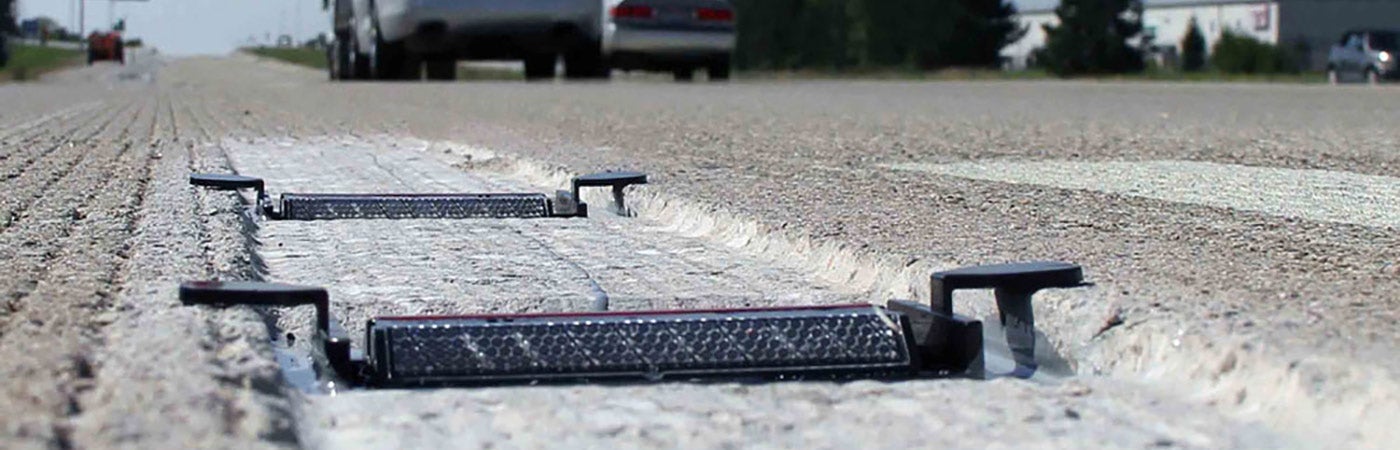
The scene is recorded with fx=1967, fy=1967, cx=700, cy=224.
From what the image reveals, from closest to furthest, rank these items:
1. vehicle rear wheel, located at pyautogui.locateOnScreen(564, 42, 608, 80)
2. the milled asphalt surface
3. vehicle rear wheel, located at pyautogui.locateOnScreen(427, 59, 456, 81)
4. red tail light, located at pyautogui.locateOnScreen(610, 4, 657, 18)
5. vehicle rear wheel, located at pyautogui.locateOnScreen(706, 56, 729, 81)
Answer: the milled asphalt surface, red tail light, located at pyautogui.locateOnScreen(610, 4, 657, 18), vehicle rear wheel, located at pyautogui.locateOnScreen(564, 42, 608, 80), vehicle rear wheel, located at pyautogui.locateOnScreen(706, 56, 729, 81), vehicle rear wheel, located at pyautogui.locateOnScreen(427, 59, 456, 81)

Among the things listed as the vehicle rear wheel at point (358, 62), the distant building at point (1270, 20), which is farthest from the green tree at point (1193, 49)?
the vehicle rear wheel at point (358, 62)

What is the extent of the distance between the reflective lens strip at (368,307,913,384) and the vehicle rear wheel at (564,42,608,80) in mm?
22204

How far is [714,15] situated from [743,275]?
2117 centimetres

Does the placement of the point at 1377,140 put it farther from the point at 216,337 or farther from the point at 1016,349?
the point at 216,337

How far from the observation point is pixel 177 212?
16.1 ft

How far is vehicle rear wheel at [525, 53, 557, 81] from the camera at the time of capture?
26.2 metres

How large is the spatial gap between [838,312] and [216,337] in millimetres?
966

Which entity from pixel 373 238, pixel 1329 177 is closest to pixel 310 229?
pixel 373 238

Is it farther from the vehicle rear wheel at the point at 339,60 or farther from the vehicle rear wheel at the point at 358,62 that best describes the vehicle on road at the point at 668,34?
the vehicle rear wheel at the point at 339,60

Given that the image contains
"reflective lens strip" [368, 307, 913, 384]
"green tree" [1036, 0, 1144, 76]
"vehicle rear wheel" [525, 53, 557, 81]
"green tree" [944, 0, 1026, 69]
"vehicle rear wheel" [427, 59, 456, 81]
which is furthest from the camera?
"green tree" [944, 0, 1026, 69]

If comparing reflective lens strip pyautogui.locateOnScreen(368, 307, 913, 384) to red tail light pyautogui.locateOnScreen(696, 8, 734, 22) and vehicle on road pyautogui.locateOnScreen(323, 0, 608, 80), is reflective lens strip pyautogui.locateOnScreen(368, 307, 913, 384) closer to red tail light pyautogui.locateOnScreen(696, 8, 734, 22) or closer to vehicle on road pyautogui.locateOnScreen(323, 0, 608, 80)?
vehicle on road pyautogui.locateOnScreen(323, 0, 608, 80)

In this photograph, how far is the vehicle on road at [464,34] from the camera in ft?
71.7

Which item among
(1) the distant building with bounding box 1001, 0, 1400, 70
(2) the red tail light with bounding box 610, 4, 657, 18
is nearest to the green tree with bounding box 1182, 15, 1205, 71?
(1) the distant building with bounding box 1001, 0, 1400, 70

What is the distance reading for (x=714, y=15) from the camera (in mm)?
25094
